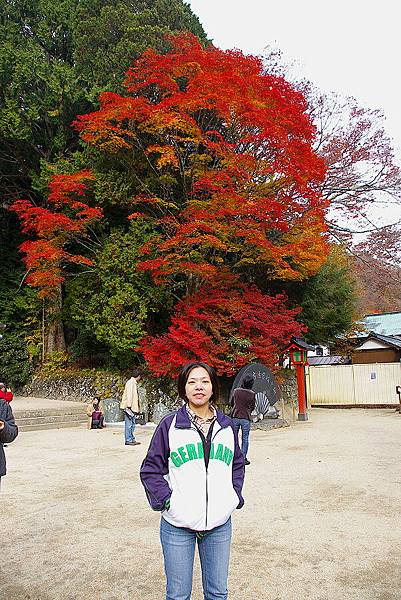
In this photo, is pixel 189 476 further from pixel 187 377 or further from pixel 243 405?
pixel 243 405

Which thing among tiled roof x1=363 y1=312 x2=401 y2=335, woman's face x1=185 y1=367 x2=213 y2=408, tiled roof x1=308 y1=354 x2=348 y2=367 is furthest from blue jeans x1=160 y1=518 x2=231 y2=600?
tiled roof x1=363 y1=312 x2=401 y2=335

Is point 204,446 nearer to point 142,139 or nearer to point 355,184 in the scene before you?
point 142,139

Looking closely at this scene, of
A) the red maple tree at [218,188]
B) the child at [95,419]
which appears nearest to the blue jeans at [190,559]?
the red maple tree at [218,188]

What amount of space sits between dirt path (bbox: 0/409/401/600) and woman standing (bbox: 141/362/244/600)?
970 millimetres

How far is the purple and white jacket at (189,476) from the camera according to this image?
2.37m

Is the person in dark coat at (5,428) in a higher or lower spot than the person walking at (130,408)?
higher

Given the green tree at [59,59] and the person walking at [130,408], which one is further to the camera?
the green tree at [59,59]

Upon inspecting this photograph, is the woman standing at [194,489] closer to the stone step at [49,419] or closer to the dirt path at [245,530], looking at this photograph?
the dirt path at [245,530]

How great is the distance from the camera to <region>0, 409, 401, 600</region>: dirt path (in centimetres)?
338

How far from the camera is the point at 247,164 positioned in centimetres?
1344

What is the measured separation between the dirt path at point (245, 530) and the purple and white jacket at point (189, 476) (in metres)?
1.16

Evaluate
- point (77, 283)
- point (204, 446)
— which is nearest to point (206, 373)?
point (204, 446)

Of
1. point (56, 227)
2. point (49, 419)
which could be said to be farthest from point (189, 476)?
point (56, 227)

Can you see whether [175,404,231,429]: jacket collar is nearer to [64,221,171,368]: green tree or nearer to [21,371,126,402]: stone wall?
[64,221,171,368]: green tree
